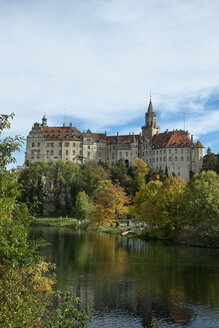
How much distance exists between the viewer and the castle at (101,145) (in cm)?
11512

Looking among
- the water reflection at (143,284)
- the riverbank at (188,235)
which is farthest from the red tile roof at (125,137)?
the water reflection at (143,284)

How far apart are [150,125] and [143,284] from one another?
338ft

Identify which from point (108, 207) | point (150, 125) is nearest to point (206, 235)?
point (108, 207)

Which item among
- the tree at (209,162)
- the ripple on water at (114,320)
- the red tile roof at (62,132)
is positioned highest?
the red tile roof at (62,132)

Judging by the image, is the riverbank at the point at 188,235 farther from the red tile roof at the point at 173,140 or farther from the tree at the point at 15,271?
the red tile roof at the point at 173,140

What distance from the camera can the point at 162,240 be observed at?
170 ft

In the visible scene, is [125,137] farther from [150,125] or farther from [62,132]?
[62,132]

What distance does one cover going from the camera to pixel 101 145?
125 m

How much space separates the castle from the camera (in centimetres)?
11512

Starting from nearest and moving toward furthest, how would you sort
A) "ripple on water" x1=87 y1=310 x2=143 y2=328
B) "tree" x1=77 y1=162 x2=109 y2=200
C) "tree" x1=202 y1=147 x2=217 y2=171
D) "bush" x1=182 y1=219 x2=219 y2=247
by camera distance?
1. "ripple on water" x1=87 y1=310 x2=143 y2=328
2. "bush" x1=182 y1=219 x2=219 y2=247
3. "tree" x1=77 y1=162 x2=109 y2=200
4. "tree" x1=202 y1=147 x2=217 y2=171

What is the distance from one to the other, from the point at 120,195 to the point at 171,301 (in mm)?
45989

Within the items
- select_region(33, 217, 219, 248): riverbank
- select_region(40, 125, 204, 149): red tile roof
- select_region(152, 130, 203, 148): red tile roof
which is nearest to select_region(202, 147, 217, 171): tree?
select_region(40, 125, 204, 149): red tile roof

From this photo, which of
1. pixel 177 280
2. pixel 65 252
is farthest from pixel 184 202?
pixel 177 280

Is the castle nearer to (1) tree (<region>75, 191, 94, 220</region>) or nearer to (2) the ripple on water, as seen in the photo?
(1) tree (<region>75, 191, 94, 220</region>)
